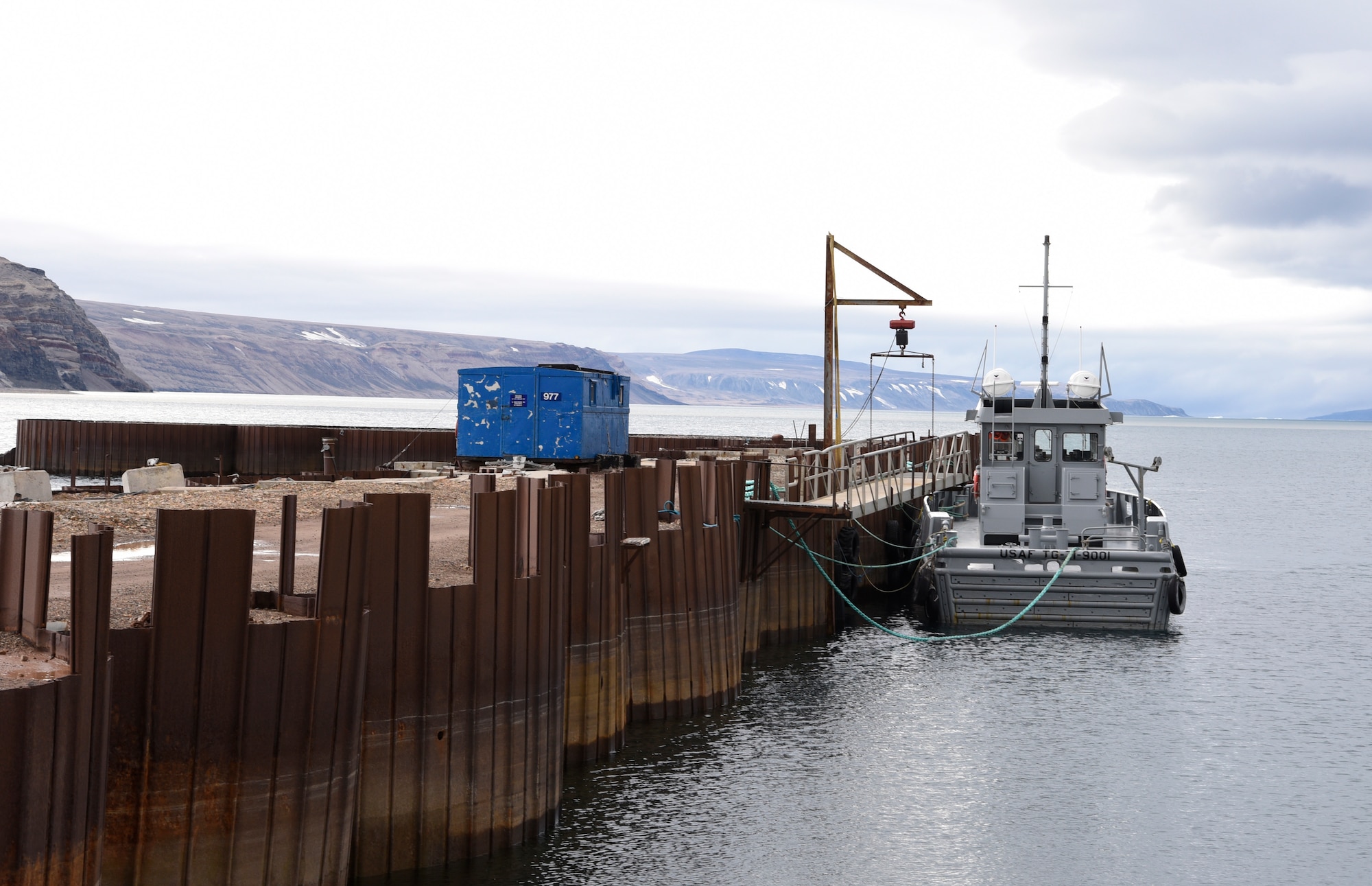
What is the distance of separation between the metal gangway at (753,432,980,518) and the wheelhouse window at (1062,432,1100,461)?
4.36m

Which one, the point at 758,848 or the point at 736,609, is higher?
the point at 736,609

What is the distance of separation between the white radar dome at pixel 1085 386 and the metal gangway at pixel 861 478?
4.85 meters

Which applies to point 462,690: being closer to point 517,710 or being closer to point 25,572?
point 517,710

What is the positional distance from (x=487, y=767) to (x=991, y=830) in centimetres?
708

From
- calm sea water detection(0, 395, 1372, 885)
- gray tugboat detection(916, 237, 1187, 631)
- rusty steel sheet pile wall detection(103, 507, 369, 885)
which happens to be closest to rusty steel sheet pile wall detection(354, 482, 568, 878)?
calm sea water detection(0, 395, 1372, 885)

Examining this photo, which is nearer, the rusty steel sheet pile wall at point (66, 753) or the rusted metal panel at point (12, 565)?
the rusty steel sheet pile wall at point (66, 753)

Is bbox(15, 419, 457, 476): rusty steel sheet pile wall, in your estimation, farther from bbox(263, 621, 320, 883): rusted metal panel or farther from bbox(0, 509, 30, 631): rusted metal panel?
bbox(0, 509, 30, 631): rusted metal panel

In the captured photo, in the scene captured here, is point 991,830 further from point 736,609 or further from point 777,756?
point 736,609

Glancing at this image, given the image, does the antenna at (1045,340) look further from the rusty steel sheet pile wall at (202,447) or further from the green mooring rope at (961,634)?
the rusty steel sheet pile wall at (202,447)

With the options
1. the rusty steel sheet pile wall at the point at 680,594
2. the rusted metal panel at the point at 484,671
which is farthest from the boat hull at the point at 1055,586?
the rusted metal panel at the point at 484,671

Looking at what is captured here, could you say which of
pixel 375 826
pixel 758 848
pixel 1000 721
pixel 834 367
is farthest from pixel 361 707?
pixel 834 367

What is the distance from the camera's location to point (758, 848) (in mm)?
14078

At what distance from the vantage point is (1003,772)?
17453 mm

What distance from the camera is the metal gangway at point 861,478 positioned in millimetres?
25344
